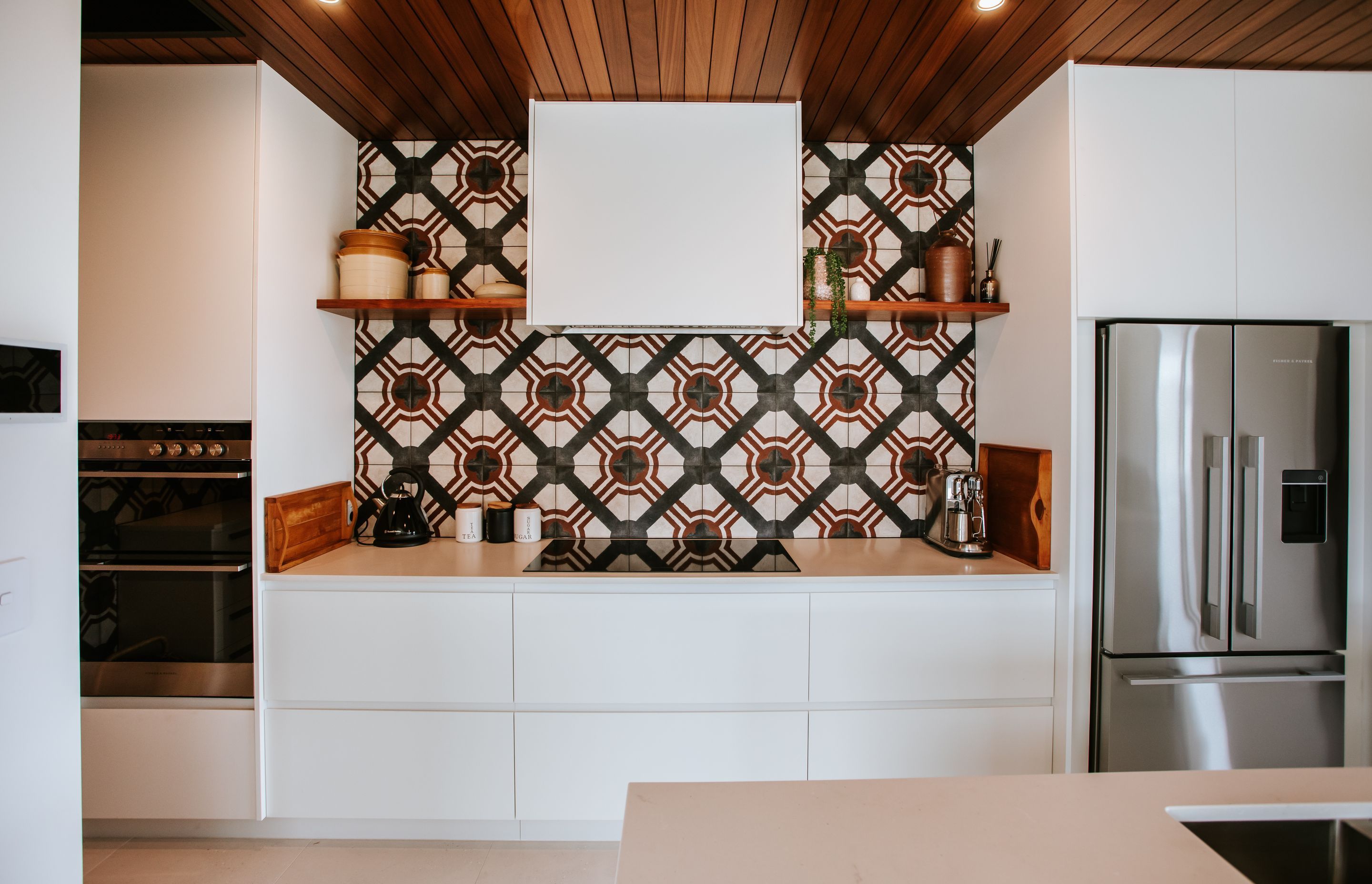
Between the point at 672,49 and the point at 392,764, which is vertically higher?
the point at 672,49

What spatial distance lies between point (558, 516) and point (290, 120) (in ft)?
5.28

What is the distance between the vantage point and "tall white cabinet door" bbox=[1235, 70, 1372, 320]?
1837 millimetres

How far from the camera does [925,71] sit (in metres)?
1.92

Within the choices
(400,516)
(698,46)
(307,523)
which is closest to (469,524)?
(400,516)

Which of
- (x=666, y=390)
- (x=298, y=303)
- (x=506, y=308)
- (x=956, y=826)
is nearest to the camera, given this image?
(x=956, y=826)

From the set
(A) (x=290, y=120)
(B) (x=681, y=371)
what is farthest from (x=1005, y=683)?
(A) (x=290, y=120)

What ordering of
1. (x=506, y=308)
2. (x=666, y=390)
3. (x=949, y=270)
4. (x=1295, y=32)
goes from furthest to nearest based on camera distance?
(x=666, y=390)
(x=949, y=270)
(x=506, y=308)
(x=1295, y=32)

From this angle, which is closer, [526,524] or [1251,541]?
[1251,541]

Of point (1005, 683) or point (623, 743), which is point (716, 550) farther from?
point (1005, 683)

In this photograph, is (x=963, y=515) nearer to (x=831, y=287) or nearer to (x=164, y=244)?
(x=831, y=287)

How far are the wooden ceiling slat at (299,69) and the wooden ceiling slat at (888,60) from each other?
1.69 m

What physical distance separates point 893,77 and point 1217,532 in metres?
1.67

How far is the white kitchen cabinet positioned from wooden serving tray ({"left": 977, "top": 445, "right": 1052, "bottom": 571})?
251cm

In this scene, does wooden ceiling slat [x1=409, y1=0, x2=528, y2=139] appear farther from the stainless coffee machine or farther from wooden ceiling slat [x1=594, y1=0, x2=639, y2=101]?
the stainless coffee machine
